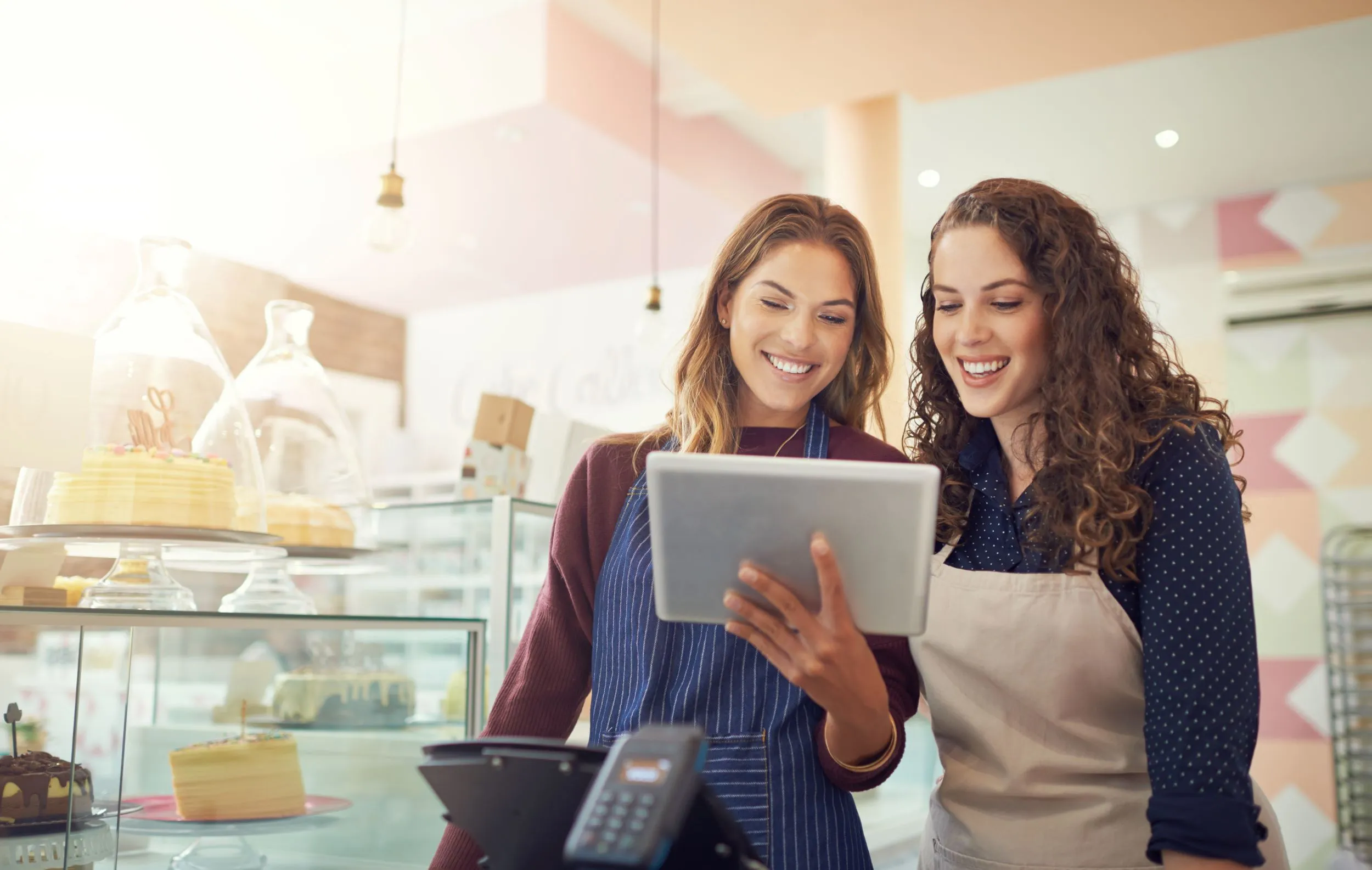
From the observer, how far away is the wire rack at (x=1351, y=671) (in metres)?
5.07

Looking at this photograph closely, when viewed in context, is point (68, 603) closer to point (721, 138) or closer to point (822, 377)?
point (822, 377)

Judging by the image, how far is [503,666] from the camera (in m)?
1.97

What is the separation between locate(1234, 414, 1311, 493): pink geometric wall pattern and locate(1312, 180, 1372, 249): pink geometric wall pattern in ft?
2.85

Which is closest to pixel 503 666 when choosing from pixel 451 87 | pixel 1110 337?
A: pixel 1110 337

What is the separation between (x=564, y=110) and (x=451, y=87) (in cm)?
53

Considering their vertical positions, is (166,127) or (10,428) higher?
(166,127)

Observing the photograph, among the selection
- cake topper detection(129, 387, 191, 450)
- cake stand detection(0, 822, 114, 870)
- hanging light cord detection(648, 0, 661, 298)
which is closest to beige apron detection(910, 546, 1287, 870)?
cake stand detection(0, 822, 114, 870)

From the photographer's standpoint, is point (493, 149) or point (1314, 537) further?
point (1314, 537)

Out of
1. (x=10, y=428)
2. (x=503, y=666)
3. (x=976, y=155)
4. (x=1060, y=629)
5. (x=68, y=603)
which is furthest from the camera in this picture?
(x=976, y=155)

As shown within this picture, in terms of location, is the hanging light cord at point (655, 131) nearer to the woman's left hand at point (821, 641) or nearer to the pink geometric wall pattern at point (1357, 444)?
the pink geometric wall pattern at point (1357, 444)

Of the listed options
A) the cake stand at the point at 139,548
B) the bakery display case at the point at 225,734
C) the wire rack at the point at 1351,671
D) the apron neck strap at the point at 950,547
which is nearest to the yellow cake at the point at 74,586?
the cake stand at the point at 139,548

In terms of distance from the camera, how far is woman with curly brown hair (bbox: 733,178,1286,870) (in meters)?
1.22

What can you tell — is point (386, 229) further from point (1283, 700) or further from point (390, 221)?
point (1283, 700)

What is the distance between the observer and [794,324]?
→ 4.93 feet
